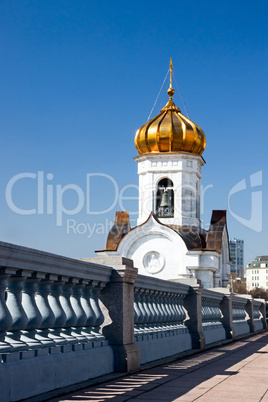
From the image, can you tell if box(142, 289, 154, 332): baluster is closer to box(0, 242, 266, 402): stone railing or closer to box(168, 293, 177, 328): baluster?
box(0, 242, 266, 402): stone railing

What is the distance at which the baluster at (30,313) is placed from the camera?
609 cm

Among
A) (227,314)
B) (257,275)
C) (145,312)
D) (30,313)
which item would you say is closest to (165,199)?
(227,314)

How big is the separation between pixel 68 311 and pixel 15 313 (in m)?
1.24

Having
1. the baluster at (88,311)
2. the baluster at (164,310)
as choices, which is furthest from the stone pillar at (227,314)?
the baluster at (88,311)

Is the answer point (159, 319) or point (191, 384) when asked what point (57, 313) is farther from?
point (159, 319)

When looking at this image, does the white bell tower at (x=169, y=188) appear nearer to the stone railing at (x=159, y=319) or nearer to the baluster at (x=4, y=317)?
the stone railing at (x=159, y=319)

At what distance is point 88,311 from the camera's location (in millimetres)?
7641

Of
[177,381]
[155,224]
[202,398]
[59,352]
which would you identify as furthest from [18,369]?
[155,224]

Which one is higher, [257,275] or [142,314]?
[257,275]

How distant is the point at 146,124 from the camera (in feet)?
149

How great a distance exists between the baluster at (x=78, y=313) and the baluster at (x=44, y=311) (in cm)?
75

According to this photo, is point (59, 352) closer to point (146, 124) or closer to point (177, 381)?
point (177, 381)

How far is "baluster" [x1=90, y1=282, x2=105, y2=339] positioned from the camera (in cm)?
792

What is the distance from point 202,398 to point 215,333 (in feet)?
30.8
